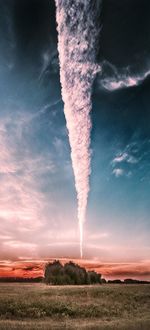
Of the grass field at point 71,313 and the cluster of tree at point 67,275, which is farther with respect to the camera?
the cluster of tree at point 67,275

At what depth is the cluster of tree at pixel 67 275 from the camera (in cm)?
9944

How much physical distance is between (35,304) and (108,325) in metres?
13.4

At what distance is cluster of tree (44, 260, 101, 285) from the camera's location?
99.4 metres

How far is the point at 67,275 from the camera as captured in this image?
10112cm

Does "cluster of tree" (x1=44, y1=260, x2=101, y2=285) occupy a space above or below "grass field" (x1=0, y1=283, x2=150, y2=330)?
above

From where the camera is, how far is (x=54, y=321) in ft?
120

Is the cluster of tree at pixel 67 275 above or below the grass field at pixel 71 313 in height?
above

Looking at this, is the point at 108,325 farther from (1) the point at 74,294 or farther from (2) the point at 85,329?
(1) the point at 74,294

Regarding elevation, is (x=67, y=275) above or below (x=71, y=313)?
above

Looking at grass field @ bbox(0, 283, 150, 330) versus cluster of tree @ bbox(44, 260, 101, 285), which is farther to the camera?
cluster of tree @ bbox(44, 260, 101, 285)

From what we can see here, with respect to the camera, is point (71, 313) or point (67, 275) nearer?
point (71, 313)

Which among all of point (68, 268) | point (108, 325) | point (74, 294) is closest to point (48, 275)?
point (68, 268)

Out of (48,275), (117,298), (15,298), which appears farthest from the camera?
(48,275)

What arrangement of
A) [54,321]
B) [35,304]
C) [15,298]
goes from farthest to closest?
[15,298], [35,304], [54,321]
